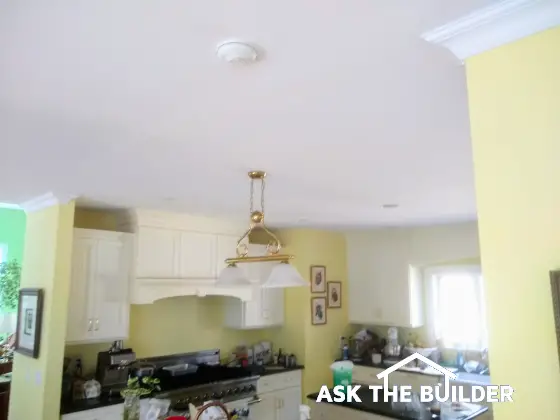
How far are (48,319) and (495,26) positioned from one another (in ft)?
11.6

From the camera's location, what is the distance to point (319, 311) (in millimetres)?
5641

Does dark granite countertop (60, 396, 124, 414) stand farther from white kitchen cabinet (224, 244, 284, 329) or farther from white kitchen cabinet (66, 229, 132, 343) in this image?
white kitchen cabinet (224, 244, 284, 329)

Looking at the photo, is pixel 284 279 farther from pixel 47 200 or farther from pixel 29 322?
pixel 29 322

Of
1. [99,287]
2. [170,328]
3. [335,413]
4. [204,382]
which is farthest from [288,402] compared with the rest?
[99,287]

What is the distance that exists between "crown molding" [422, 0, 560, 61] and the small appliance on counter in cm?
380

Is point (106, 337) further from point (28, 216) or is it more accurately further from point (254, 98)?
point (254, 98)

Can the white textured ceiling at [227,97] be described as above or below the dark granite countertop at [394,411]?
above

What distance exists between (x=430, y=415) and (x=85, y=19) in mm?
3441

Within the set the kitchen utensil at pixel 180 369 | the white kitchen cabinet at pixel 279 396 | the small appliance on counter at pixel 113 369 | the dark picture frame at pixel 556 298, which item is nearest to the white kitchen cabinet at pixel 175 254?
the small appliance on counter at pixel 113 369

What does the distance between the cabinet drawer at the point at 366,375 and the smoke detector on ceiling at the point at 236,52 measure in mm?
4785

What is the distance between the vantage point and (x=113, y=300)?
3.99 m

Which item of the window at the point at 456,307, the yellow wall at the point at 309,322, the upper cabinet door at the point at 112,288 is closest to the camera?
the upper cabinet door at the point at 112,288

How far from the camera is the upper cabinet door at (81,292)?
372 centimetres

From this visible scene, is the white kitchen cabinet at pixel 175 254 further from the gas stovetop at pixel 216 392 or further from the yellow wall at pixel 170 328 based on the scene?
the gas stovetop at pixel 216 392
